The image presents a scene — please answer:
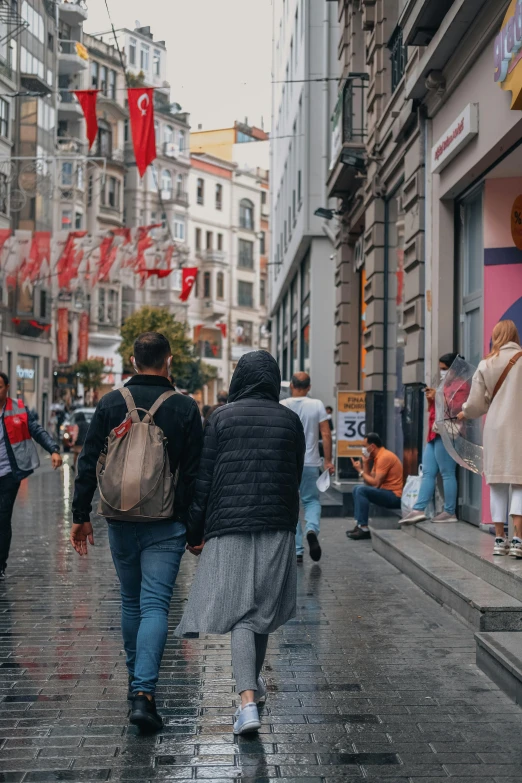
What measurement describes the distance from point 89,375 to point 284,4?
103 ft

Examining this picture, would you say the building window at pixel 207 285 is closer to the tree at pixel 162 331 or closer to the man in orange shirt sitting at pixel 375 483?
the tree at pixel 162 331

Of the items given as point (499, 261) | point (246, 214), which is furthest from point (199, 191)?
point (499, 261)

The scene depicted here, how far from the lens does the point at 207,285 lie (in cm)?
9000

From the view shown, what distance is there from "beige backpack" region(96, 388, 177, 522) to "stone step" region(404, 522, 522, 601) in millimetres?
3190

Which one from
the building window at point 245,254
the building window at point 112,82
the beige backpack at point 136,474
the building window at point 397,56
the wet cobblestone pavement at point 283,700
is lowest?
the wet cobblestone pavement at point 283,700

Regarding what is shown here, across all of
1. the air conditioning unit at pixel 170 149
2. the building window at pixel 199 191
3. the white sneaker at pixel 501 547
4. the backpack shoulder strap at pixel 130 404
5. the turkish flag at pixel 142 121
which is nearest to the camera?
the backpack shoulder strap at pixel 130 404

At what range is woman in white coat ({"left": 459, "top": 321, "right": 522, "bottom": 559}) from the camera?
8367 millimetres

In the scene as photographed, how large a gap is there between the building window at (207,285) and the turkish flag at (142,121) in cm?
6671

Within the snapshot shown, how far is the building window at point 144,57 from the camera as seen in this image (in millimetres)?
81938

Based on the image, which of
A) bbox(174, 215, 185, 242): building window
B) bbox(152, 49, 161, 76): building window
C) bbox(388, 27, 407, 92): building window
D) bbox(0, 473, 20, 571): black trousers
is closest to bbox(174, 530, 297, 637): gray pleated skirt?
bbox(0, 473, 20, 571): black trousers

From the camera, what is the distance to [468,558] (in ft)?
30.3

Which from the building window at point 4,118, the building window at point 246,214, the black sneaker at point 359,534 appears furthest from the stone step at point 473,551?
the building window at point 246,214

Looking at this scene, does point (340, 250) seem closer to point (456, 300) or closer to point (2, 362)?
point (456, 300)

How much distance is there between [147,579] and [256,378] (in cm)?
114
